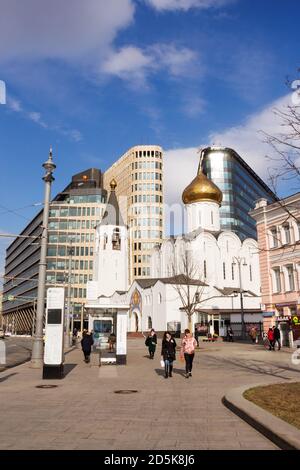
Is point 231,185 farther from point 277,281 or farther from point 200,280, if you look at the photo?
point 277,281

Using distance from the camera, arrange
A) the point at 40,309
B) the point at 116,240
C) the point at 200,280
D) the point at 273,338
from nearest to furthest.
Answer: the point at 40,309, the point at 273,338, the point at 200,280, the point at 116,240

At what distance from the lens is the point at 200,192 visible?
61500mm

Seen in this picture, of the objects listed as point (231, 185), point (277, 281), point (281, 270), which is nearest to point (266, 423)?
point (281, 270)

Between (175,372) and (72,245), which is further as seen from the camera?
(72,245)

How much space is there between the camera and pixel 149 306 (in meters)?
57.5

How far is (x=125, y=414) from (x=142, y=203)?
104 metres

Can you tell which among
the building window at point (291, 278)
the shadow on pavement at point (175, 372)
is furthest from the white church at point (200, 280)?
the shadow on pavement at point (175, 372)

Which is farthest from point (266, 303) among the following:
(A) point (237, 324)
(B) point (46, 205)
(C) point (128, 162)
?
(C) point (128, 162)

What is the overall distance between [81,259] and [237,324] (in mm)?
49939
